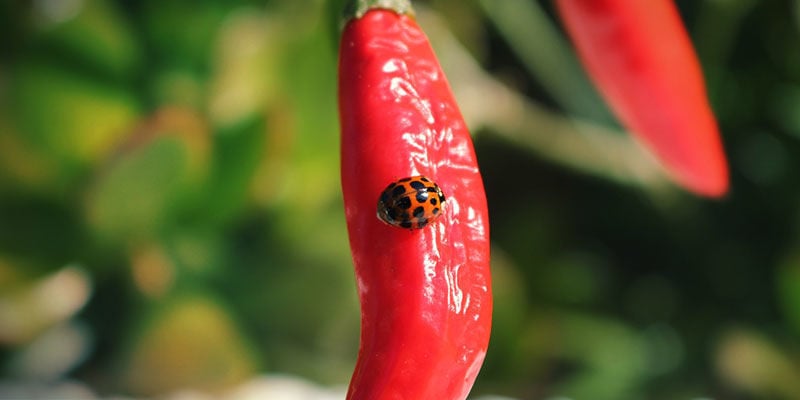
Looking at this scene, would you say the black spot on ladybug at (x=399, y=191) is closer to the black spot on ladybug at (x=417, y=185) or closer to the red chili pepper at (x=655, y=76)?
the black spot on ladybug at (x=417, y=185)

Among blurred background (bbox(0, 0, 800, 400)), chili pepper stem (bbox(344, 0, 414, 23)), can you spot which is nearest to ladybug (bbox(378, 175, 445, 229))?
chili pepper stem (bbox(344, 0, 414, 23))

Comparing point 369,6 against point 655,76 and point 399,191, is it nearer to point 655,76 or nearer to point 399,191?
point 399,191

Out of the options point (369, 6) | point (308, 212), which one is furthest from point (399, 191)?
point (308, 212)

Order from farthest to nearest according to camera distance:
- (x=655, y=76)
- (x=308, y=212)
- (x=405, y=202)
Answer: (x=308, y=212), (x=655, y=76), (x=405, y=202)

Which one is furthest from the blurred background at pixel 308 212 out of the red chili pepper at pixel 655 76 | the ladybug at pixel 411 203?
the ladybug at pixel 411 203

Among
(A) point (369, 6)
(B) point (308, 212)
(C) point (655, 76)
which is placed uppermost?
(A) point (369, 6)

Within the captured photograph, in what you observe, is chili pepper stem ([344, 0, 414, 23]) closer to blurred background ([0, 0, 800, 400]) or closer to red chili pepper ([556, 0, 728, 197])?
red chili pepper ([556, 0, 728, 197])

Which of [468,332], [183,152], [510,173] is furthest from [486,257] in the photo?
[510,173]
